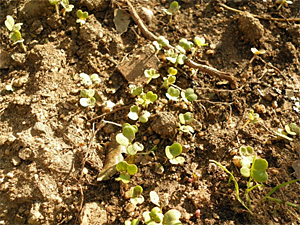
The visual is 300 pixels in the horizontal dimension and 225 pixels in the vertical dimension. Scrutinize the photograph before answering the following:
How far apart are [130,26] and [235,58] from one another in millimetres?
849

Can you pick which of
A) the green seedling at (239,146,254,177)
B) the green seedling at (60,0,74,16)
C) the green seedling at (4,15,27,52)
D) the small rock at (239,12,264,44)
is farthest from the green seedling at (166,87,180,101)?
the green seedling at (4,15,27,52)

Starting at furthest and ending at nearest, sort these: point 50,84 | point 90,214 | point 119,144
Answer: point 50,84
point 119,144
point 90,214

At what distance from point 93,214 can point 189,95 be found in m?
0.95

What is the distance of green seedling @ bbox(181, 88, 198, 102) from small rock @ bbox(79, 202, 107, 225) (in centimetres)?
86

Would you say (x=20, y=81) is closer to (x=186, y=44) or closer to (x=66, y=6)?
(x=66, y=6)

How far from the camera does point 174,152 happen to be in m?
1.70

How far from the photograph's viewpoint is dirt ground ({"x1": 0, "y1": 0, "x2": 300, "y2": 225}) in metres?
1.63

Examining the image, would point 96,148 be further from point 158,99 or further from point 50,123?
point 158,99

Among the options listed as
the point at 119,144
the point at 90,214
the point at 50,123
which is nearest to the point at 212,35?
the point at 119,144

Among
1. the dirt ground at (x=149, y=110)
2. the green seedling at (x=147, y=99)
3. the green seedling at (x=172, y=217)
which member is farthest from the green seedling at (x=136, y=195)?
the green seedling at (x=147, y=99)

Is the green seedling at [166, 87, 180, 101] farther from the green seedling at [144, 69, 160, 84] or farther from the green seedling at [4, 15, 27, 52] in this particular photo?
the green seedling at [4, 15, 27, 52]

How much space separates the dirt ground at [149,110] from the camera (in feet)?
5.33

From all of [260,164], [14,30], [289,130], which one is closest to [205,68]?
[289,130]

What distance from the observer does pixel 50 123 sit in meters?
1.83
